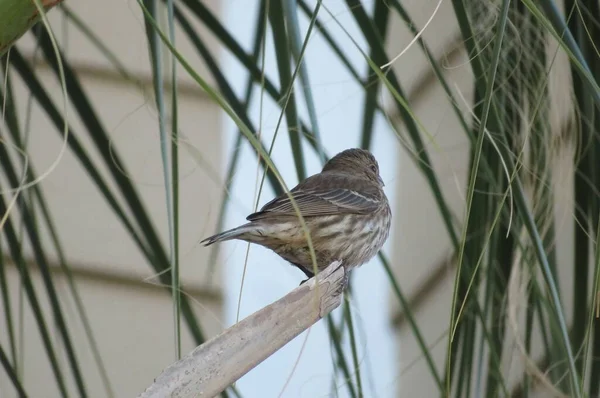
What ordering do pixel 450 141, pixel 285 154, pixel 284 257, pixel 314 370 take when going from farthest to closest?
pixel 450 141
pixel 314 370
pixel 284 257
pixel 285 154

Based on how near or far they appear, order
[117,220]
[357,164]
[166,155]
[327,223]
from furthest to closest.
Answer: [117,220], [357,164], [327,223], [166,155]

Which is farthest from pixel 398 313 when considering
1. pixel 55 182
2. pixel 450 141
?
pixel 55 182

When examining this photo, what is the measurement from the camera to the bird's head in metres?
3.13

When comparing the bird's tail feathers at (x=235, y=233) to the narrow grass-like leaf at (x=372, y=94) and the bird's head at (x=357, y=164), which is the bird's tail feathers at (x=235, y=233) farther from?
the bird's head at (x=357, y=164)

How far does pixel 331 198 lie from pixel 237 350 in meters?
1.64

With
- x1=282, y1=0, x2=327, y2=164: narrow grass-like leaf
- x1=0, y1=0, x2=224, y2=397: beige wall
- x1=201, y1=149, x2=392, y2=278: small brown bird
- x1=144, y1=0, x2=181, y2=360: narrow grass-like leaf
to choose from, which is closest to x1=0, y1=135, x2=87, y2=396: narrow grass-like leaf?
x1=144, y1=0, x2=181, y2=360: narrow grass-like leaf

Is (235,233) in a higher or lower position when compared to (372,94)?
higher

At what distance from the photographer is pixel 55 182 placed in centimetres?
414

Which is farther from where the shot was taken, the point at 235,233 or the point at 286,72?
the point at 235,233

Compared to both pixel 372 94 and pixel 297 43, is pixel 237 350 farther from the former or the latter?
pixel 372 94

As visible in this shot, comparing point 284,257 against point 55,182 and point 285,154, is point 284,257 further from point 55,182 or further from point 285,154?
point 55,182

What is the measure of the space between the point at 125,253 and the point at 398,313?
3.68ft

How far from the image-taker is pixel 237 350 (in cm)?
107

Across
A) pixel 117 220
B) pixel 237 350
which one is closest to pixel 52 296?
pixel 237 350
